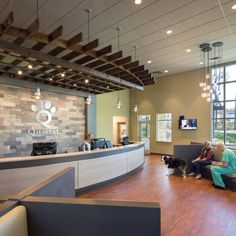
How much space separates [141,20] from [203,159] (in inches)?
173

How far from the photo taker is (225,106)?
8727mm

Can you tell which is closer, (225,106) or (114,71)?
(114,71)

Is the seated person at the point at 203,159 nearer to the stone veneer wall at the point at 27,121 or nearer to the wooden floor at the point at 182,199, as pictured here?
the wooden floor at the point at 182,199

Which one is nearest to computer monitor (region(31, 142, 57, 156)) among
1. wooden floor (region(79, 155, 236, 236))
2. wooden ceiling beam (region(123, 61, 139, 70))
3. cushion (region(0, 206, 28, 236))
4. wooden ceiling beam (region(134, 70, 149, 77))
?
wooden floor (region(79, 155, 236, 236))

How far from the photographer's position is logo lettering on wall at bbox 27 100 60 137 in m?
6.97

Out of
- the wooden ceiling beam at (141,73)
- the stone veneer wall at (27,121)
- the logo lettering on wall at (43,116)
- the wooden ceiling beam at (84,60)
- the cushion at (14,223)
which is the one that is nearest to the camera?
the cushion at (14,223)

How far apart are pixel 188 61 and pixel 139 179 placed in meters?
5.26

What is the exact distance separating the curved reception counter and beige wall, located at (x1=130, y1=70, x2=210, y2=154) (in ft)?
13.5

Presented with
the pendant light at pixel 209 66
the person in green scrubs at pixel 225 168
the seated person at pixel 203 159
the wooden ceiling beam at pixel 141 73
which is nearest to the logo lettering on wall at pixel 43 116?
the wooden ceiling beam at pixel 141 73

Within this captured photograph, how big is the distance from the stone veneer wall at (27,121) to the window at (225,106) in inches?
240

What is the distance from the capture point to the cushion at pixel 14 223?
1220mm

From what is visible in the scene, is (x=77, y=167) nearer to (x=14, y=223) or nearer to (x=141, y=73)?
(x=141, y=73)

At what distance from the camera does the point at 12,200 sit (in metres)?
1.49

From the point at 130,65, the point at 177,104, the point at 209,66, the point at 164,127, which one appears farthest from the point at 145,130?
the point at 130,65
